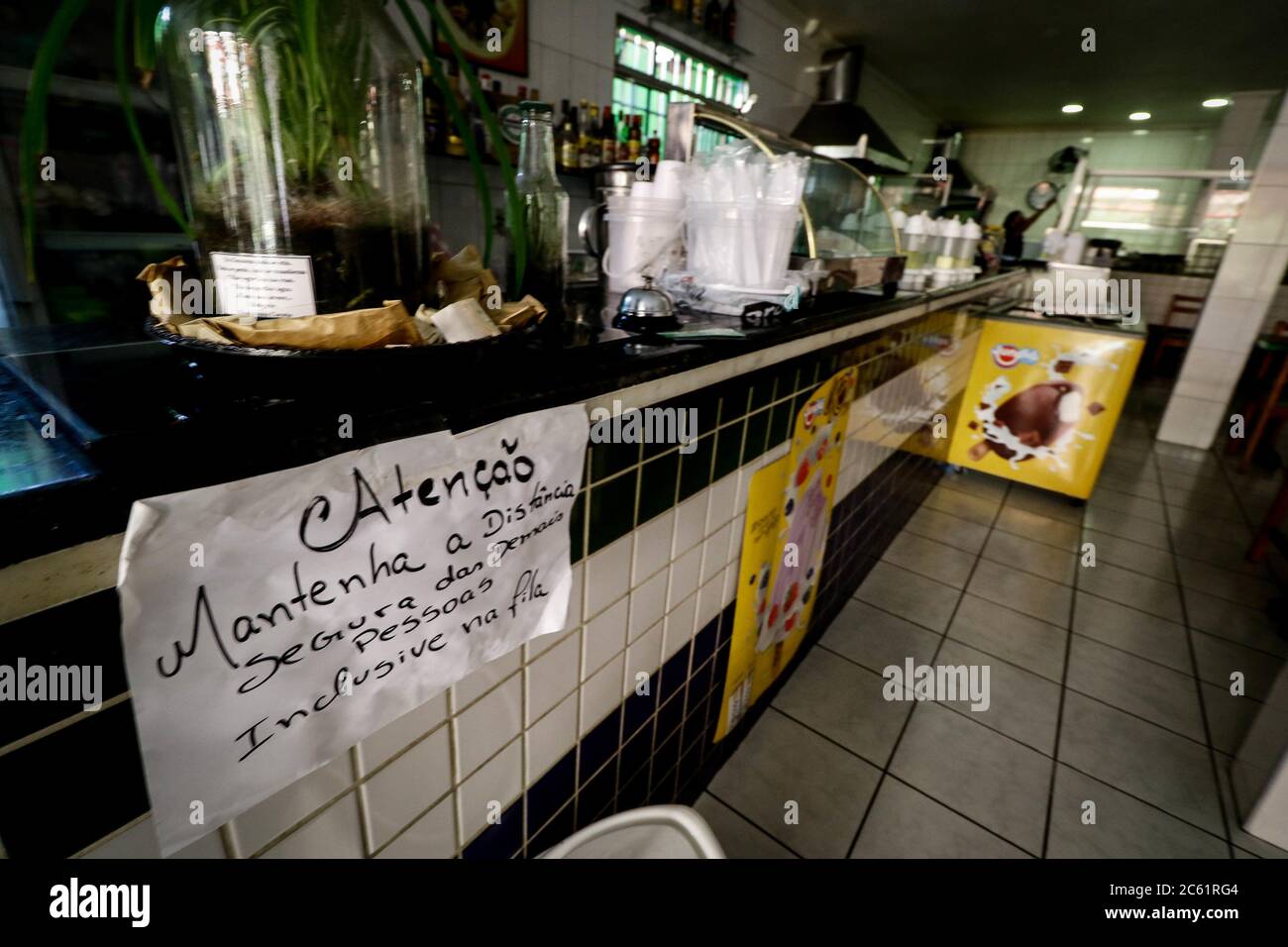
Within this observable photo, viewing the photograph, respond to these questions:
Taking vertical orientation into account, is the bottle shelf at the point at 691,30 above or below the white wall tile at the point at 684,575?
above

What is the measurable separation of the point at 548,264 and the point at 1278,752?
2.22m

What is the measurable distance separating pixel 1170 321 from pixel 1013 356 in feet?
19.5

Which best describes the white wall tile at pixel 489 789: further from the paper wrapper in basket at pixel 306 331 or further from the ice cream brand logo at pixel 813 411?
the ice cream brand logo at pixel 813 411

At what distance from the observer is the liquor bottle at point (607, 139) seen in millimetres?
3559

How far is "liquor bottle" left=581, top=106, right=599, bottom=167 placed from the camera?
345cm

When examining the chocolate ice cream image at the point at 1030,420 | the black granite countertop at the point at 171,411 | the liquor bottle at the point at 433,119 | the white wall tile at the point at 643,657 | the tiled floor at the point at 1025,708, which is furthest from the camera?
the chocolate ice cream image at the point at 1030,420

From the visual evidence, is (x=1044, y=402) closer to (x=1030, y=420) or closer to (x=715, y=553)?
(x=1030, y=420)

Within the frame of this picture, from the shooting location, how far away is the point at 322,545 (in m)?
0.51

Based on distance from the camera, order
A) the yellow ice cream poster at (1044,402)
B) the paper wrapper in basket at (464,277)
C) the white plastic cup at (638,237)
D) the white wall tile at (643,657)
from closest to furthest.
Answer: the paper wrapper in basket at (464,277) < the white wall tile at (643,657) < the white plastic cup at (638,237) < the yellow ice cream poster at (1044,402)

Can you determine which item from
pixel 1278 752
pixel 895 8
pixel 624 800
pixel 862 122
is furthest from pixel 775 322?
pixel 862 122

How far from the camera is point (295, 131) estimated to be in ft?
1.79

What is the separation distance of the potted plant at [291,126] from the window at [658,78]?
3476mm

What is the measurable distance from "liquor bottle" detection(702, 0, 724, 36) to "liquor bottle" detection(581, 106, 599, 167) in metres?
1.36

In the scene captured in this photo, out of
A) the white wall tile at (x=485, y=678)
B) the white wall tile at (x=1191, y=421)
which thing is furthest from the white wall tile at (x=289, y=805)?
the white wall tile at (x=1191, y=421)
